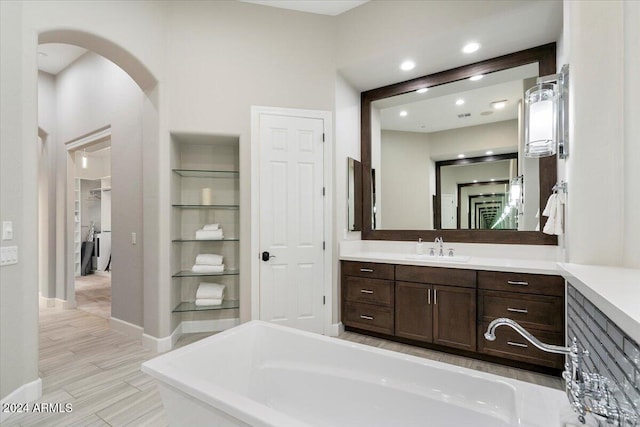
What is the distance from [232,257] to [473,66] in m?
3.29

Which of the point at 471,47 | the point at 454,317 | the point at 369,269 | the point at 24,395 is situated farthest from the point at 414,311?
the point at 24,395

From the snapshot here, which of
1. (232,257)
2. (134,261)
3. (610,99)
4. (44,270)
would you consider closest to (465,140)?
(610,99)

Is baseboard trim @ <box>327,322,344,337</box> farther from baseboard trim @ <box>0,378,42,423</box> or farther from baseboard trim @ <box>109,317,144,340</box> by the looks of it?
baseboard trim @ <box>0,378,42,423</box>

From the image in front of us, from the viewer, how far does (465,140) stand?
11.2ft

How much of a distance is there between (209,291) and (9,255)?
63.5 inches

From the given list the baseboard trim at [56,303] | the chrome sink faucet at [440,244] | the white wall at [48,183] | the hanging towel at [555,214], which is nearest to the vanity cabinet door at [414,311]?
the chrome sink faucet at [440,244]

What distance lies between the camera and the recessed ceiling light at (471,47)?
2.92 metres

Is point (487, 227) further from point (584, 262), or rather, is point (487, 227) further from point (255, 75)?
point (255, 75)

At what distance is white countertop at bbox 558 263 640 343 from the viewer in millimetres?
647

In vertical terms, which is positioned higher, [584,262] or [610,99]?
[610,99]

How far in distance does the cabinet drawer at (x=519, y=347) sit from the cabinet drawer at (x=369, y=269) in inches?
35.7

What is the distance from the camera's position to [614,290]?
0.88 metres

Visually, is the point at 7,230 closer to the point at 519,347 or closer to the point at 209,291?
the point at 209,291

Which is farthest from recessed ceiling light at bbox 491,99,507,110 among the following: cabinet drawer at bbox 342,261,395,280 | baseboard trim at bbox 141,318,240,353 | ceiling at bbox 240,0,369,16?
baseboard trim at bbox 141,318,240,353
